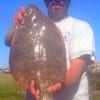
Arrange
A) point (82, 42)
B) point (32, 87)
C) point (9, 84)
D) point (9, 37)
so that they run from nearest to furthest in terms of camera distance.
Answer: point (32, 87), point (9, 37), point (82, 42), point (9, 84)

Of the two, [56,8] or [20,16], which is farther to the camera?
[56,8]

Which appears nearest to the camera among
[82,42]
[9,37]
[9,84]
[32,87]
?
[32,87]

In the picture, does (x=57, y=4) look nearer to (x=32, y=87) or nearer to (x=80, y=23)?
(x=80, y=23)

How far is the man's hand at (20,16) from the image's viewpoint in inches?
57.1

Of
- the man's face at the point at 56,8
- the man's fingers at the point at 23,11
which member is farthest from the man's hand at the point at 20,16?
the man's face at the point at 56,8

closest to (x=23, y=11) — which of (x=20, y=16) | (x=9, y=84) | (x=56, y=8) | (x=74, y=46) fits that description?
(x=20, y=16)

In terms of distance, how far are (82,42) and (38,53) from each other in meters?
0.24

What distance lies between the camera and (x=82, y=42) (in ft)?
5.27

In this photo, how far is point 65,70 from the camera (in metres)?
1.44

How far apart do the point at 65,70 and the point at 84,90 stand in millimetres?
209

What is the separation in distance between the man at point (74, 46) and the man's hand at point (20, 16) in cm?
7

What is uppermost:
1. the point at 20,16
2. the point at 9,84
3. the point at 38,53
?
the point at 20,16

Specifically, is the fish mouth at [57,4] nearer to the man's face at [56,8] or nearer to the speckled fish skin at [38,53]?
the man's face at [56,8]

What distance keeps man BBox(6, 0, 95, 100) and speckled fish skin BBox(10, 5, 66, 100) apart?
0.07m
